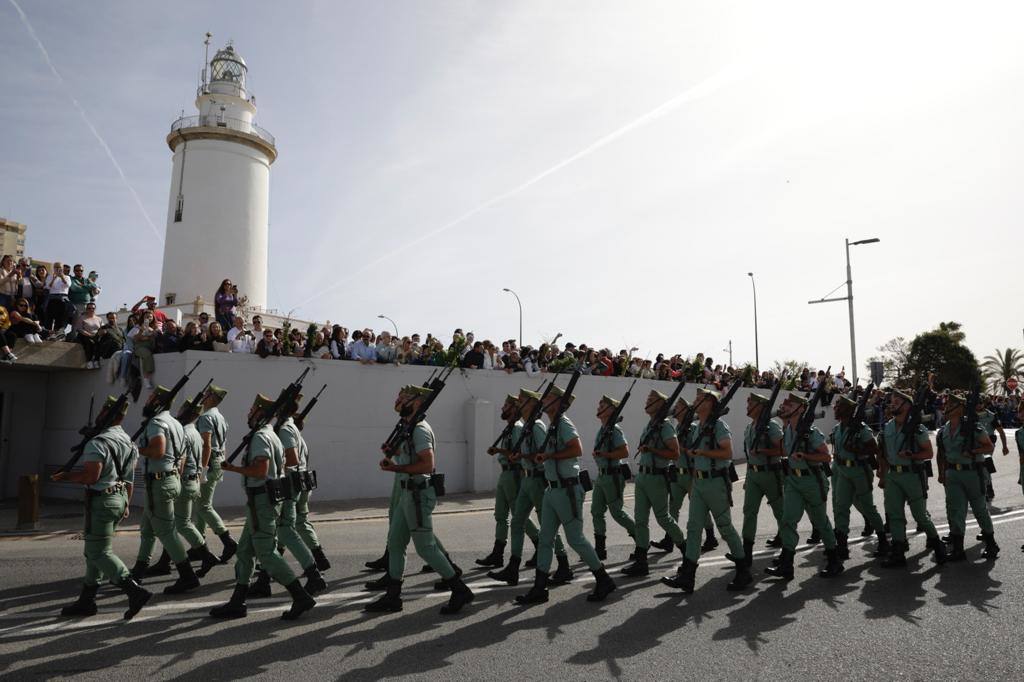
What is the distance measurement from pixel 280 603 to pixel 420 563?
2.18m

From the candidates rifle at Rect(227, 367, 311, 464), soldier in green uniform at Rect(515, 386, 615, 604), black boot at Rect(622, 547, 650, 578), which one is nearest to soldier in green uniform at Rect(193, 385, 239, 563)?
rifle at Rect(227, 367, 311, 464)

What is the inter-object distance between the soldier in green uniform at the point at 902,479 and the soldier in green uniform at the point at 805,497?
743mm

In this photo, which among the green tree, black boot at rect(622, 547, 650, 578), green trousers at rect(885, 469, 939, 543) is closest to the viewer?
black boot at rect(622, 547, 650, 578)

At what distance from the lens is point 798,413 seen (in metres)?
8.34

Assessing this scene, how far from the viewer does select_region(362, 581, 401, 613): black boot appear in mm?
6309

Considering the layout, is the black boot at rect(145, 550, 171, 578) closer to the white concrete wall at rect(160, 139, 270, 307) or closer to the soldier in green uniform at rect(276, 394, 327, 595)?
the soldier in green uniform at rect(276, 394, 327, 595)

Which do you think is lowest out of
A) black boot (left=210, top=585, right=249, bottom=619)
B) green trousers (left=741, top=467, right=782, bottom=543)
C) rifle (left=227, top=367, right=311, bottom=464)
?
black boot (left=210, top=585, right=249, bottom=619)

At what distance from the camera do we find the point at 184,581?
23.1 ft

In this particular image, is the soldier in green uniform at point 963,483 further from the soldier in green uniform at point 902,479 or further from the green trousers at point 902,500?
the green trousers at point 902,500

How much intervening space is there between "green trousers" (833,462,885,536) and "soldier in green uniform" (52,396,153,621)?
7.51 m

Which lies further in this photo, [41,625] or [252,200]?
[252,200]

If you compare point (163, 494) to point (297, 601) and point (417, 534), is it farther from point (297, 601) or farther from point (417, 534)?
point (417, 534)

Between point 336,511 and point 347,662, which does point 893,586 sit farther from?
point 336,511

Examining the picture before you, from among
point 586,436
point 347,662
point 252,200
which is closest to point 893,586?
point 347,662
